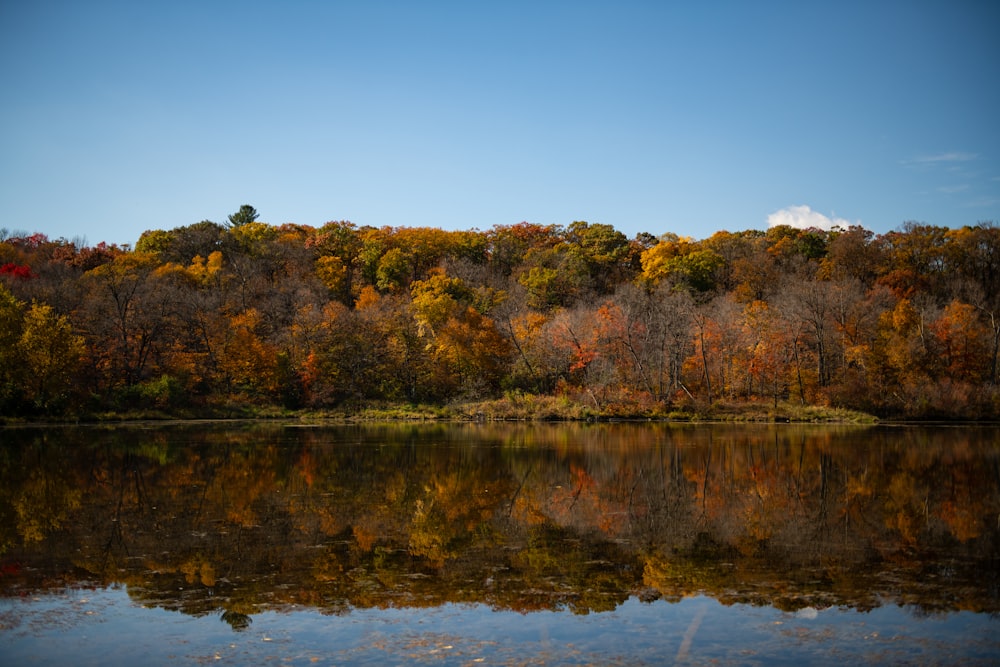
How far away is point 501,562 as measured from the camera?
12617mm

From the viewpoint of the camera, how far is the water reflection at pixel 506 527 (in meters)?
11.0

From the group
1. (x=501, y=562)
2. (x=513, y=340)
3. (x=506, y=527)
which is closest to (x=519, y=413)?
(x=513, y=340)

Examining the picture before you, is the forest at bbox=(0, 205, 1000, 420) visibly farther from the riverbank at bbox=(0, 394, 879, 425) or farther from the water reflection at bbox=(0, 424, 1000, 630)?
the water reflection at bbox=(0, 424, 1000, 630)

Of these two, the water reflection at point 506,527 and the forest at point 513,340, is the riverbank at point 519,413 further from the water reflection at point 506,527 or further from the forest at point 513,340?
the water reflection at point 506,527

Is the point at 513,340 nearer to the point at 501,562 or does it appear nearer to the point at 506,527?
the point at 506,527

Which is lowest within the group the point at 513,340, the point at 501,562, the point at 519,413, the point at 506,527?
the point at 519,413

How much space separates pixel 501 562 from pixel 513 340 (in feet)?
162

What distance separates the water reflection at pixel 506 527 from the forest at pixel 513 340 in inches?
821

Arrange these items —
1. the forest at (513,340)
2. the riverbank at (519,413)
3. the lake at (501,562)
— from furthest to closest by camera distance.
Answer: the forest at (513,340) → the riverbank at (519,413) → the lake at (501,562)

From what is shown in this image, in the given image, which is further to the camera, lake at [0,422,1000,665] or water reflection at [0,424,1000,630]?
water reflection at [0,424,1000,630]

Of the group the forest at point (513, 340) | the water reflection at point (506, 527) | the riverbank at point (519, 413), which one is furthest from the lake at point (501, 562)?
the forest at point (513, 340)

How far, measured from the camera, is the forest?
49656 mm

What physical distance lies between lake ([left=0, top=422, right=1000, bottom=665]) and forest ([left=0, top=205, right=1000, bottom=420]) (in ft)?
83.2

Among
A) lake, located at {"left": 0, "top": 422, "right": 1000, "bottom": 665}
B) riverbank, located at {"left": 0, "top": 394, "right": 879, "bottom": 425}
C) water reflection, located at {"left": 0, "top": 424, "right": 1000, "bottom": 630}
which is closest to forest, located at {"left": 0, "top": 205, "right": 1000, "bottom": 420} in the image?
riverbank, located at {"left": 0, "top": 394, "right": 879, "bottom": 425}
